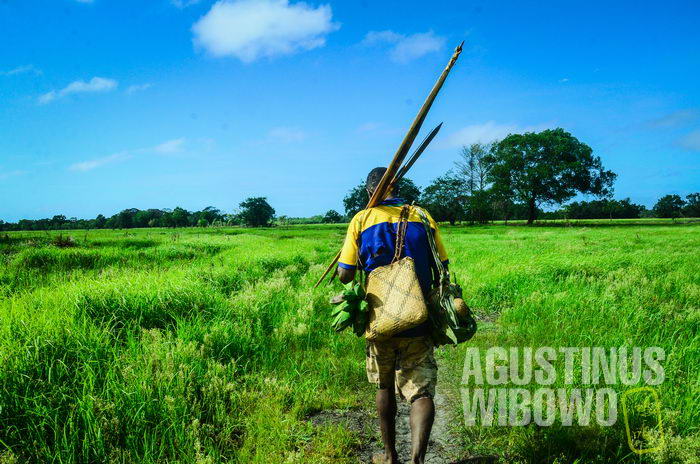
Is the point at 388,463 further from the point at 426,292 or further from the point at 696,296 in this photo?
the point at 696,296

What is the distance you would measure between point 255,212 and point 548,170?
102 m

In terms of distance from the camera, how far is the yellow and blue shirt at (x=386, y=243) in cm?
297

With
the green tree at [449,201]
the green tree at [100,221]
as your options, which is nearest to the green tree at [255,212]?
the green tree at [100,221]

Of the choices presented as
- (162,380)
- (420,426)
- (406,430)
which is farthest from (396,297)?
(162,380)

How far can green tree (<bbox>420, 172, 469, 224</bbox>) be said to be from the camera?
73875mm

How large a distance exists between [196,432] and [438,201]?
75.7 meters

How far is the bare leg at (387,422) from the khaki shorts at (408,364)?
0.10 m

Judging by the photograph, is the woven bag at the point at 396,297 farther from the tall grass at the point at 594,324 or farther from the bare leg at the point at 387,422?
the tall grass at the point at 594,324

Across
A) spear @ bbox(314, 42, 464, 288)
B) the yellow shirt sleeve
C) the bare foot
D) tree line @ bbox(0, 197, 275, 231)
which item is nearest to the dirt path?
the bare foot

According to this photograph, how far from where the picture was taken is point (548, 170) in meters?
55.5

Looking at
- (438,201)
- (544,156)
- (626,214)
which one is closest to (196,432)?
(544,156)

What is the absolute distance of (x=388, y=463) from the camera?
3031mm

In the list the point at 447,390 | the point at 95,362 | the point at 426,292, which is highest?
the point at 426,292

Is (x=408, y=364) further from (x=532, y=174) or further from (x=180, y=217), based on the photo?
(x=180, y=217)
